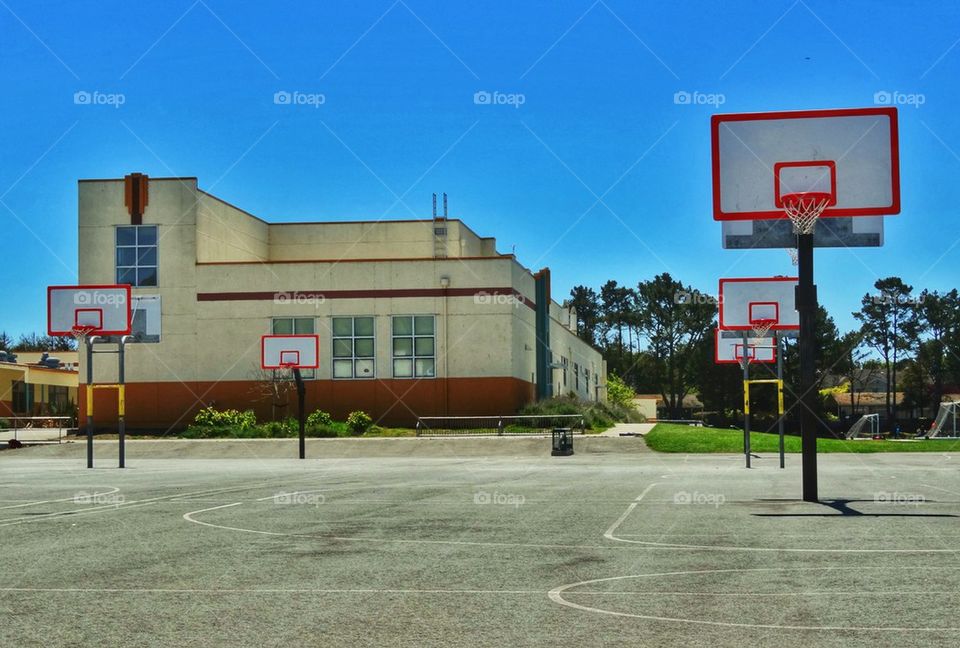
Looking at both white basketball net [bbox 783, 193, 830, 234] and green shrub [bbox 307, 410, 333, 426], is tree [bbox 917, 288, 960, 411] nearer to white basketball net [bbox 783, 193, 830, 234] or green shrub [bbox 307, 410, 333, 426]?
green shrub [bbox 307, 410, 333, 426]

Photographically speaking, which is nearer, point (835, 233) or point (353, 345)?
point (835, 233)

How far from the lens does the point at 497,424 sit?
5606cm

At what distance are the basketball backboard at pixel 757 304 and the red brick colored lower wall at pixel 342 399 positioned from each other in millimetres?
22450

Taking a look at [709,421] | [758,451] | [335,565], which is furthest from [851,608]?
[709,421]

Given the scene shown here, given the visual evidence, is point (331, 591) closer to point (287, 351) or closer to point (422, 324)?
point (287, 351)

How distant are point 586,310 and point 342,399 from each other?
107 metres

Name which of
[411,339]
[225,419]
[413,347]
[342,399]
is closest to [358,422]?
[342,399]

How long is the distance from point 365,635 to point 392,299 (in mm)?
51628

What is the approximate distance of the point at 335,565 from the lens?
30.0 ft

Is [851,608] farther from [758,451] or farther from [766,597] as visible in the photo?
[758,451]

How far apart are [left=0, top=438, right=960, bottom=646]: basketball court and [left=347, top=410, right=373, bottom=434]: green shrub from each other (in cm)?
3661

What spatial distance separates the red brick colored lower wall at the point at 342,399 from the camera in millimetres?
57344

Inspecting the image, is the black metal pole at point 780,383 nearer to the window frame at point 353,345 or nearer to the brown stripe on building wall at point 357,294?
the brown stripe on building wall at point 357,294

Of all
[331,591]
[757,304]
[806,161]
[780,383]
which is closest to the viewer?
[331,591]
